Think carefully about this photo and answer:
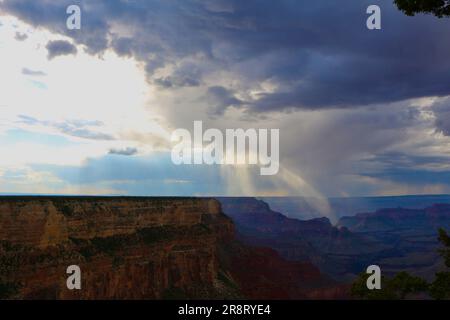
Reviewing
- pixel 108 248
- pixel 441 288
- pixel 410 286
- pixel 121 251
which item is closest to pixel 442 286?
pixel 441 288

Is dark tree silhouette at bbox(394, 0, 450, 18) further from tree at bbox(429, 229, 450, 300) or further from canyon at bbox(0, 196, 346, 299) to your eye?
canyon at bbox(0, 196, 346, 299)

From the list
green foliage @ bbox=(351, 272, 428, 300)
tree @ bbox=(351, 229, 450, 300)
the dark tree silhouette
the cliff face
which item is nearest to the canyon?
the cliff face

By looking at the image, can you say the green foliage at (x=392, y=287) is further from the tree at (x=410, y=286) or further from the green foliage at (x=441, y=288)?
the green foliage at (x=441, y=288)

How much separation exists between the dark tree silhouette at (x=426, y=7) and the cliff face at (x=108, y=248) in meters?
47.3

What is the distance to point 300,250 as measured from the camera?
15688cm

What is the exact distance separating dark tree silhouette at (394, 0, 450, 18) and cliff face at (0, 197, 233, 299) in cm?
4729

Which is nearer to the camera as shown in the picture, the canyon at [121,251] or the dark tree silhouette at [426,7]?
the dark tree silhouette at [426,7]

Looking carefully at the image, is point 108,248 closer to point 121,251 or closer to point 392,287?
point 121,251

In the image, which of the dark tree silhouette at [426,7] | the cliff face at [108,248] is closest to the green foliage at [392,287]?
the dark tree silhouette at [426,7]

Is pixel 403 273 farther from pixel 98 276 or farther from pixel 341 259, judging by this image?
pixel 341 259

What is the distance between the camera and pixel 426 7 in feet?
59.9

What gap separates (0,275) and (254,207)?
151m

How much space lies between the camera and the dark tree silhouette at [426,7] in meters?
18.1
